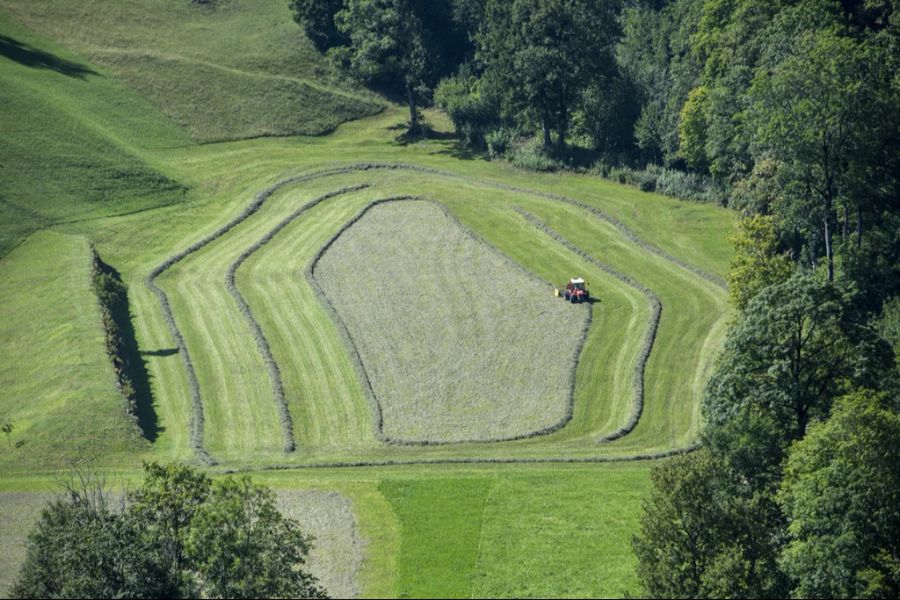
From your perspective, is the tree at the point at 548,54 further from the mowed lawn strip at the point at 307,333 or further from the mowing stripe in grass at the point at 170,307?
the mowed lawn strip at the point at 307,333

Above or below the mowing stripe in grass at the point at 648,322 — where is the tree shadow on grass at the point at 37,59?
above

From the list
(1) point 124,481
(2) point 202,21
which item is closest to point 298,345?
(1) point 124,481

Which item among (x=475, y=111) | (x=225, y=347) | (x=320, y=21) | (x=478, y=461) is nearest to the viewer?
(x=478, y=461)

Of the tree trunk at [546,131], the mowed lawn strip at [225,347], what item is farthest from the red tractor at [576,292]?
the tree trunk at [546,131]

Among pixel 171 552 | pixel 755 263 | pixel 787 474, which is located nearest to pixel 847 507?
pixel 787 474

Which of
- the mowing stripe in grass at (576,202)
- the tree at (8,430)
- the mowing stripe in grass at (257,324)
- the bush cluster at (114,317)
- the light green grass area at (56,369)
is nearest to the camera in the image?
the light green grass area at (56,369)

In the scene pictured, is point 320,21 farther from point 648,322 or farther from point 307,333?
point 648,322
